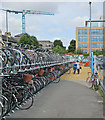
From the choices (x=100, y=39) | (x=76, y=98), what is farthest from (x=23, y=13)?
(x=76, y=98)

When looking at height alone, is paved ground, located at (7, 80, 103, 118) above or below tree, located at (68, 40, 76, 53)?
below

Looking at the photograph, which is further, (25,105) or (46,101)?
(46,101)

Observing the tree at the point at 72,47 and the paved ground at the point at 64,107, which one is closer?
the paved ground at the point at 64,107

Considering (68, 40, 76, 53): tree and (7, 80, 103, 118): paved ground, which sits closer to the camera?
(7, 80, 103, 118): paved ground

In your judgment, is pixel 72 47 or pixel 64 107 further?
pixel 72 47

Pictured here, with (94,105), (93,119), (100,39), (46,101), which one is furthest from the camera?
(100,39)

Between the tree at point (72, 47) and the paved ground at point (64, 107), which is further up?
the tree at point (72, 47)

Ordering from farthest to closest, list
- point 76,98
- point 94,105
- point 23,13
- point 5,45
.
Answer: point 23,13 < point 76,98 < point 94,105 < point 5,45

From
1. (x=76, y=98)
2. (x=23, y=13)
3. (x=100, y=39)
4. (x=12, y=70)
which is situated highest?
(x=23, y=13)

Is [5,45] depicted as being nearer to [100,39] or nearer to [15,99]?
[15,99]

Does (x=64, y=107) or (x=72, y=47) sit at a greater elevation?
(x=72, y=47)

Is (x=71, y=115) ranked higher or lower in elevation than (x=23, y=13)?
lower

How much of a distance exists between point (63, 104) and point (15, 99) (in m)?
1.88

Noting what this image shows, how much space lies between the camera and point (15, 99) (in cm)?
516
